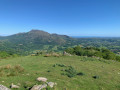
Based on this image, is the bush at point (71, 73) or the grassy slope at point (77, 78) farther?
the bush at point (71, 73)

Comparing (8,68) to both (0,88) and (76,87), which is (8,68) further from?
(76,87)

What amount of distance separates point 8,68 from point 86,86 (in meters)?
8.92

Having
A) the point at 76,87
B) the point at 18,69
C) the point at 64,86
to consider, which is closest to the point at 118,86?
the point at 76,87

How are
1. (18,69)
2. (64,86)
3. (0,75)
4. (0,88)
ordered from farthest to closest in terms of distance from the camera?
(18,69) < (0,75) < (64,86) < (0,88)

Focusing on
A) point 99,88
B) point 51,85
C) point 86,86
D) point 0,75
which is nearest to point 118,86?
point 99,88

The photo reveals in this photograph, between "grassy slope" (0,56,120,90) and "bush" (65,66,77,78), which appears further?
"bush" (65,66,77,78)

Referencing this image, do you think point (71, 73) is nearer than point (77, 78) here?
No

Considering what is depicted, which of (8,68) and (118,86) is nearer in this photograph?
(118,86)

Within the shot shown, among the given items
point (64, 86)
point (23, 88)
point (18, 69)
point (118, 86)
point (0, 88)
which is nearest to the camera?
point (0, 88)

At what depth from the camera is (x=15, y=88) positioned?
213 inches

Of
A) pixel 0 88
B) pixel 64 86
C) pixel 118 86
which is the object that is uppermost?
pixel 0 88

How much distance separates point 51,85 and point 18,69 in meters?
5.19

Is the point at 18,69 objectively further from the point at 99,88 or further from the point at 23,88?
the point at 99,88

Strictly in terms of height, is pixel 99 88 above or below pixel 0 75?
below
